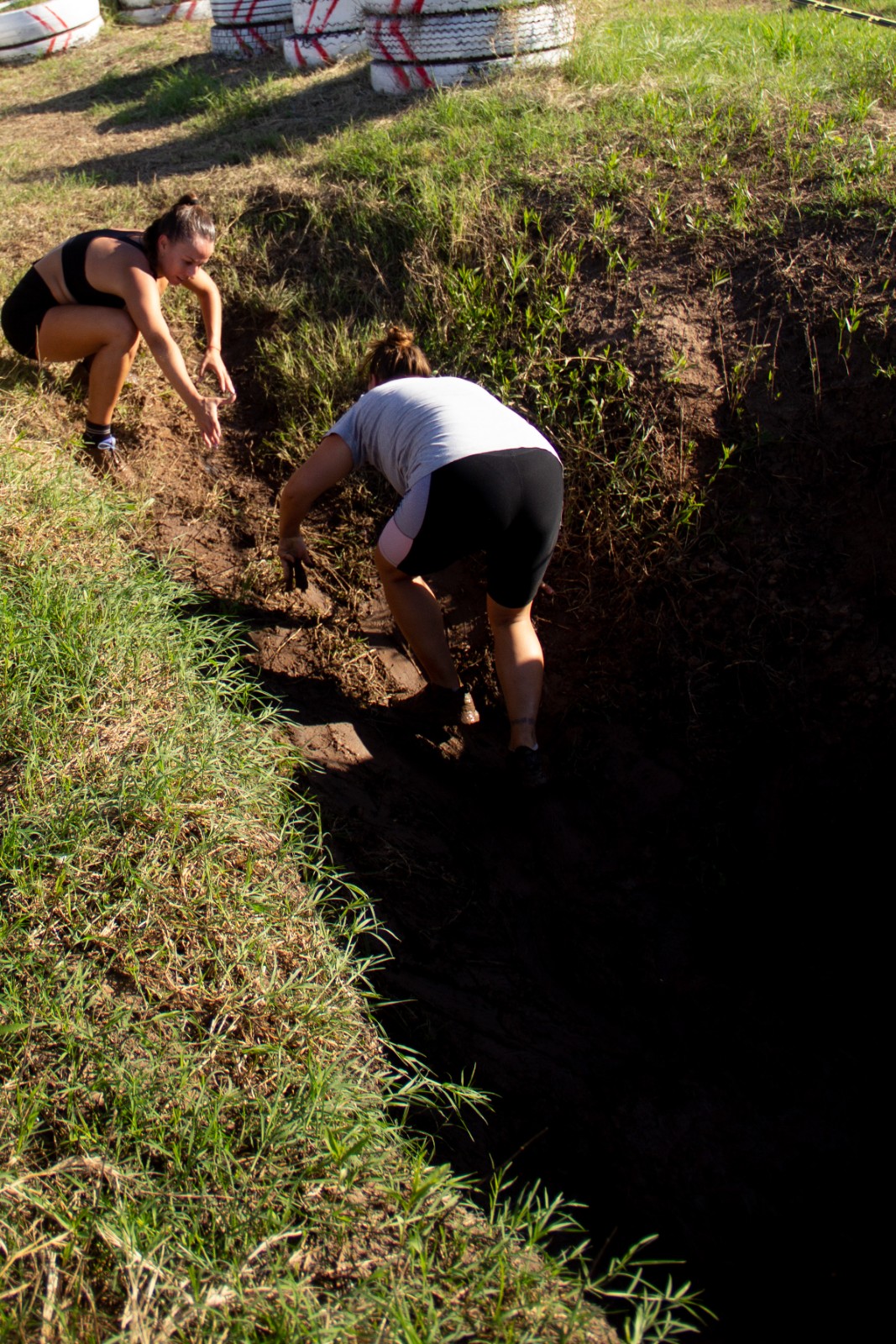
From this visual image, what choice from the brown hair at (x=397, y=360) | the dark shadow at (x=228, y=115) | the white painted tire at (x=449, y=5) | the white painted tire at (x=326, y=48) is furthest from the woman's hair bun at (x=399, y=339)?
the white painted tire at (x=326, y=48)

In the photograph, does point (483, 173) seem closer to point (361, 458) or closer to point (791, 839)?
point (361, 458)

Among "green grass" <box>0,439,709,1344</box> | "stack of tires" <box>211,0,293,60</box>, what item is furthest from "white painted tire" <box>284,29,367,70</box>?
"green grass" <box>0,439,709,1344</box>

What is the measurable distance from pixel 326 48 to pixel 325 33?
92mm

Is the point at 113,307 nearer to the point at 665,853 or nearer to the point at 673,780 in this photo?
the point at 673,780

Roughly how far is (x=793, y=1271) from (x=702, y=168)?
450 centimetres

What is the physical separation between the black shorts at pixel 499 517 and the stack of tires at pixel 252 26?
624 cm

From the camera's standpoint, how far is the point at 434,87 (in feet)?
19.4

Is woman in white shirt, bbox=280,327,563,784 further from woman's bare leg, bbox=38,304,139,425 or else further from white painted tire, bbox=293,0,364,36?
white painted tire, bbox=293,0,364,36

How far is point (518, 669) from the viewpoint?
350cm

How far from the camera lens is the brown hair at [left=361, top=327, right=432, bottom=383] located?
359 centimetres

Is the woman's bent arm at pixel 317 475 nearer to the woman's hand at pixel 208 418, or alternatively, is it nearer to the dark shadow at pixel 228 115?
the woman's hand at pixel 208 418

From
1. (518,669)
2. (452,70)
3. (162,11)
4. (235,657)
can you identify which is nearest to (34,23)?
(162,11)

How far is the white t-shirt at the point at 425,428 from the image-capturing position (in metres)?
3.17

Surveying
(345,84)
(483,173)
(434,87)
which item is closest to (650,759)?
(483,173)
